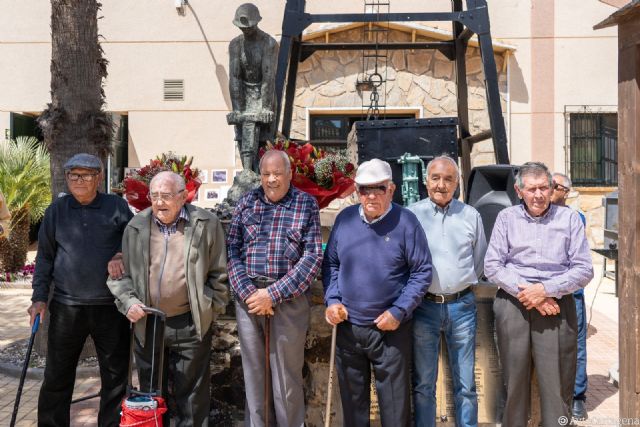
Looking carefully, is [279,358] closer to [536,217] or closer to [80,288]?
[80,288]

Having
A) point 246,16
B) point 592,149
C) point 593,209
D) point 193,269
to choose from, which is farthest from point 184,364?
point 592,149

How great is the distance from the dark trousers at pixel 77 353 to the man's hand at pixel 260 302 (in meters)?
0.95

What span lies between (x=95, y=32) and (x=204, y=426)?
4594 mm

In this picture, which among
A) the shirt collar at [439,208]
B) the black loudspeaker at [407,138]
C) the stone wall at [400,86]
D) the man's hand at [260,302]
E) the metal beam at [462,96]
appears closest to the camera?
the man's hand at [260,302]

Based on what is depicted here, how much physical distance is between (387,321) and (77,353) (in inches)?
80.2

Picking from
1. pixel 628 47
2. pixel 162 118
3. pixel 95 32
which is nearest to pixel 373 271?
pixel 628 47

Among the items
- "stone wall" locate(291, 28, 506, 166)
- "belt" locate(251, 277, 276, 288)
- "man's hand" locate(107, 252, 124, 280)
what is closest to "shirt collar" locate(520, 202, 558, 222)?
"belt" locate(251, 277, 276, 288)

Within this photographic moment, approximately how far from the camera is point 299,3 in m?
6.25

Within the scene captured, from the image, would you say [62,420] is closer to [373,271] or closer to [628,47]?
[373,271]

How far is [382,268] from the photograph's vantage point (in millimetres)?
3717

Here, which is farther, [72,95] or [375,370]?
[72,95]

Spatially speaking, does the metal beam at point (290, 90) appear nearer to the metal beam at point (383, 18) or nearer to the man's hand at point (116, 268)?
the metal beam at point (383, 18)

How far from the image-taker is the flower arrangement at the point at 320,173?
462 centimetres

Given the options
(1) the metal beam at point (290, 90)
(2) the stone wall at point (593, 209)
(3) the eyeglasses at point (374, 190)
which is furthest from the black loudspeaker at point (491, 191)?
(2) the stone wall at point (593, 209)
